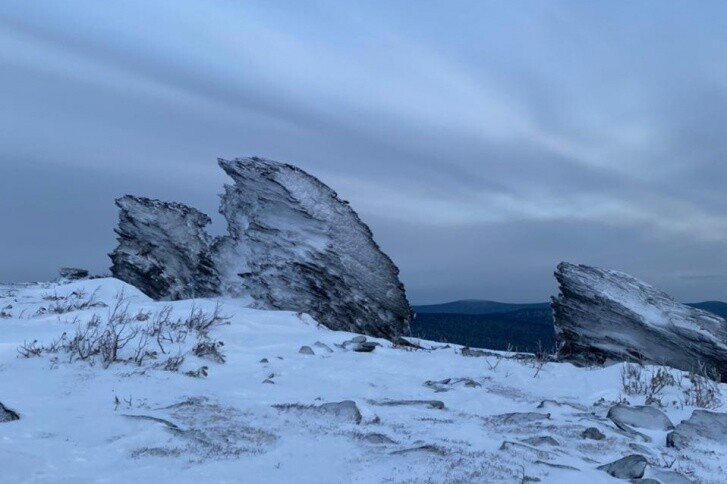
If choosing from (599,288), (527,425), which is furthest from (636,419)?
(599,288)

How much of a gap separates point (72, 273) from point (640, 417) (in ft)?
87.7

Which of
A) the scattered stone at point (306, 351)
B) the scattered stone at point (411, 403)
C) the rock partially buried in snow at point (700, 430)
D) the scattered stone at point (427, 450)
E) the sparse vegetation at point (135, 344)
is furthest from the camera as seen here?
the scattered stone at point (306, 351)

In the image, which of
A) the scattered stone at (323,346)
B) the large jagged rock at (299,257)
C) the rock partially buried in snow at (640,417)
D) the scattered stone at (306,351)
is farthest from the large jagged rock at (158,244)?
the rock partially buried in snow at (640,417)

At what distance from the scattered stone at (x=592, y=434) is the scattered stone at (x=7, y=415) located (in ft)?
14.7

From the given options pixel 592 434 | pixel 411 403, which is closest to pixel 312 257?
pixel 411 403

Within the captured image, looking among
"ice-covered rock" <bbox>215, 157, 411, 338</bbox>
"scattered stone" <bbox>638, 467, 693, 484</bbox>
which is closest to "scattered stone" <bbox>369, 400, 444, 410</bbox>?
"scattered stone" <bbox>638, 467, 693, 484</bbox>

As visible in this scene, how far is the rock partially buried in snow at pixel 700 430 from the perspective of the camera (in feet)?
16.9

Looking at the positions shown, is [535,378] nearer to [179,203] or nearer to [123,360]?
[123,360]

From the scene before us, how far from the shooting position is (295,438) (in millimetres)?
4574

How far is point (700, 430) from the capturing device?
5418 millimetres

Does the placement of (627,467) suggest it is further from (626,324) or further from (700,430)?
(626,324)

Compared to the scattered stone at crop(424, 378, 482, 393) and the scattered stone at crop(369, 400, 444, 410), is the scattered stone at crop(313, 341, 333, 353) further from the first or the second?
the scattered stone at crop(369, 400, 444, 410)

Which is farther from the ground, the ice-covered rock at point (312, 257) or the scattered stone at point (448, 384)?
the ice-covered rock at point (312, 257)

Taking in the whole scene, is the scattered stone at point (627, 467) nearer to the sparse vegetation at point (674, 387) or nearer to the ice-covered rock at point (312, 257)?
the sparse vegetation at point (674, 387)
